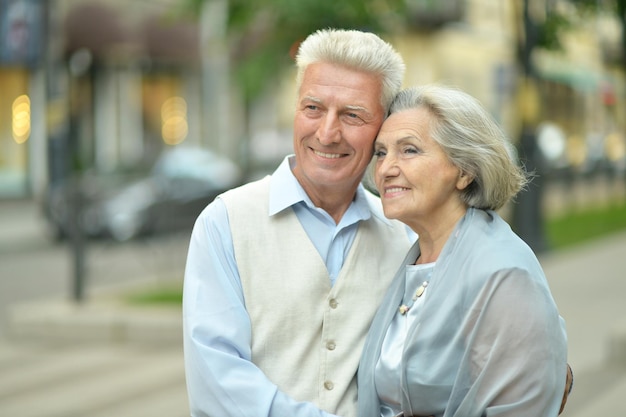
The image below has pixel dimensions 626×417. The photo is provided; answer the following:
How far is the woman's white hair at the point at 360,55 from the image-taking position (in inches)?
110

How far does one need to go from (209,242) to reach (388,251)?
1.69ft

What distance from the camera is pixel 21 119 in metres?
26.3

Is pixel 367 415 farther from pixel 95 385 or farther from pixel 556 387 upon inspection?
pixel 95 385

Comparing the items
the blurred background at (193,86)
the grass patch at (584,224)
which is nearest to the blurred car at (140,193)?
the blurred background at (193,86)

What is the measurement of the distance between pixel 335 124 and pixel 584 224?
1798 centimetres

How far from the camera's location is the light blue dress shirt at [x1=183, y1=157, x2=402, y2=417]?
2.66 m

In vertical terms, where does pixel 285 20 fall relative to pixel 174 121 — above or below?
above

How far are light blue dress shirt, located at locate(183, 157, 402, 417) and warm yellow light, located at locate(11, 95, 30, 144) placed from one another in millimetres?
24188

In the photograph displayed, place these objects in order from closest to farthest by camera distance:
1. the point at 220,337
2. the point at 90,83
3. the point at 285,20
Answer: the point at 220,337, the point at 285,20, the point at 90,83

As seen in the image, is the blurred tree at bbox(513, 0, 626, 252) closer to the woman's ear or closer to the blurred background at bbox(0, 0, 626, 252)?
the blurred background at bbox(0, 0, 626, 252)

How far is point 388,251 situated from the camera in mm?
3004

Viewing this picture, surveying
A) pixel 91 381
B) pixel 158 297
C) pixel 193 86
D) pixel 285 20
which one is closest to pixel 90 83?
pixel 193 86

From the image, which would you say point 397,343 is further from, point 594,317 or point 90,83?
point 90,83

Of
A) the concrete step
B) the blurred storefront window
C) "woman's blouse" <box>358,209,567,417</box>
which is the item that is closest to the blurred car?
the blurred storefront window
